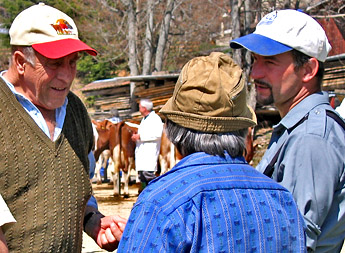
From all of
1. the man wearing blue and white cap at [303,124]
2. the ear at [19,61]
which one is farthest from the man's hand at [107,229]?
the ear at [19,61]

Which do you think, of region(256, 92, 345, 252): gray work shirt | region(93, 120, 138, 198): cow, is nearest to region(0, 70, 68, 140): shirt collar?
region(256, 92, 345, 252): gray work shirt

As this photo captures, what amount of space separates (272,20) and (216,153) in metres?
1.02

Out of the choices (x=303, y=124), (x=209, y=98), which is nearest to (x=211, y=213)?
(x=209, y=98)

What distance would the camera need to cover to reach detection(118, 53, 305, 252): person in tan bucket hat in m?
1.73

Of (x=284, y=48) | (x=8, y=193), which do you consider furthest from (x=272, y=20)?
(x=8, y=193)

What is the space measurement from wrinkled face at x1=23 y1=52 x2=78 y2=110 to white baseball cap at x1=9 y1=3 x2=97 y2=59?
71 mm

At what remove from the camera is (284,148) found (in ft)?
8.12

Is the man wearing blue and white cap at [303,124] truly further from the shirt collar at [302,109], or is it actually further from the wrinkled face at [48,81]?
the wrinkled face at [48,81]

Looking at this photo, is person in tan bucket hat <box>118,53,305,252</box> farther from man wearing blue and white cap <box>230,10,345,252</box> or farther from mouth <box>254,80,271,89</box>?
mouth <box>254,80,271,89</box>

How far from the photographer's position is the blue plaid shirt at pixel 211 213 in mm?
1713

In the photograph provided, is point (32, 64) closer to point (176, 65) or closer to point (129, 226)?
point (129, 226)

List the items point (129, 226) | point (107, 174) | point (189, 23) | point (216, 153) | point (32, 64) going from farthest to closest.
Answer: point (189, 23) → point (107, 174) → point (32, 64) → point (216, 153) → point (129, 226)

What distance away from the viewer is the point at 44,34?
2.60 meters

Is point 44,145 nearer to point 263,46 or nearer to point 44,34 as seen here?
point 44,34
